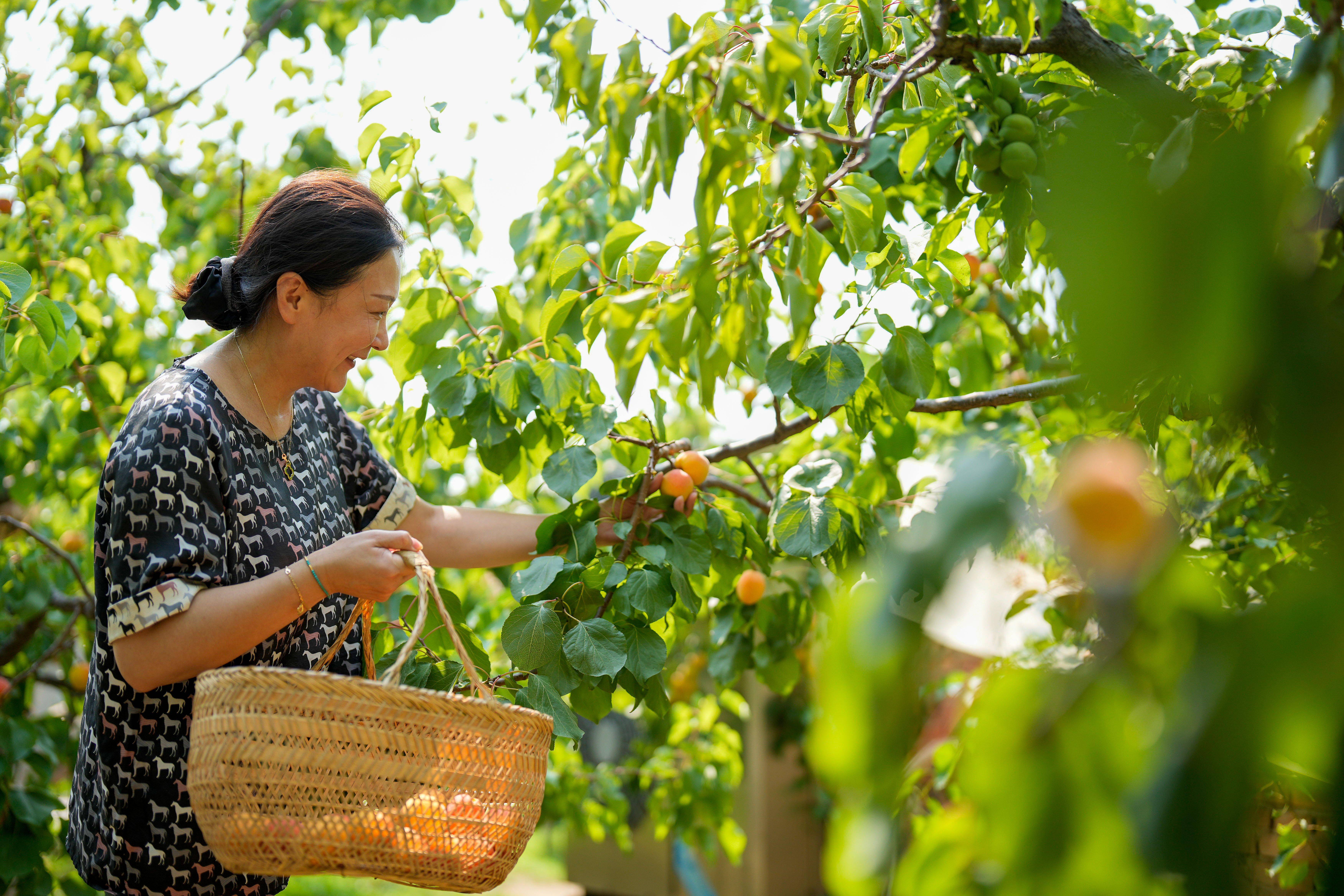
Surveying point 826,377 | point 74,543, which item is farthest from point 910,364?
point 74,543

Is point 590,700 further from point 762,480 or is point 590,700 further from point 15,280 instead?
point 15,280

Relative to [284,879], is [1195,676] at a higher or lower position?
higher

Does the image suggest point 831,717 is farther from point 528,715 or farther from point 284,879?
point 284,879

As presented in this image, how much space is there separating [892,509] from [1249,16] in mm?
982

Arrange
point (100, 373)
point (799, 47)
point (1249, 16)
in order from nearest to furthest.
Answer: point (799, 47) < point (1249, 16) < point (100, 373)

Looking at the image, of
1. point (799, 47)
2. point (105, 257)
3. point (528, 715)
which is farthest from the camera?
point (105, 257)

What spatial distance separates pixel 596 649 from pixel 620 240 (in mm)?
540

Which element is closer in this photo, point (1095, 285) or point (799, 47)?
point (1095, 285)

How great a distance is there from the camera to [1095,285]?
12.6 inches

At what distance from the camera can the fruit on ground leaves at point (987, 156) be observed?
1283mm

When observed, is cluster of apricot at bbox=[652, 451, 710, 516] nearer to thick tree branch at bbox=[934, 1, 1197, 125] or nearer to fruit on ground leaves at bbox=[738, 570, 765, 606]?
fruit on ground leaves at bbox=[738, 570, 765, 606]

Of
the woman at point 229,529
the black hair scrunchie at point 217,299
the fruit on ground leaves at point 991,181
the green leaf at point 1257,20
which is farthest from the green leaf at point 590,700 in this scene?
the green leaf at point 1257,20

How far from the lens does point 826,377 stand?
4.52 feet

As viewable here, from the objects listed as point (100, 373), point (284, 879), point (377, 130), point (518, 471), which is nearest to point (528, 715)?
point (284, 879)
